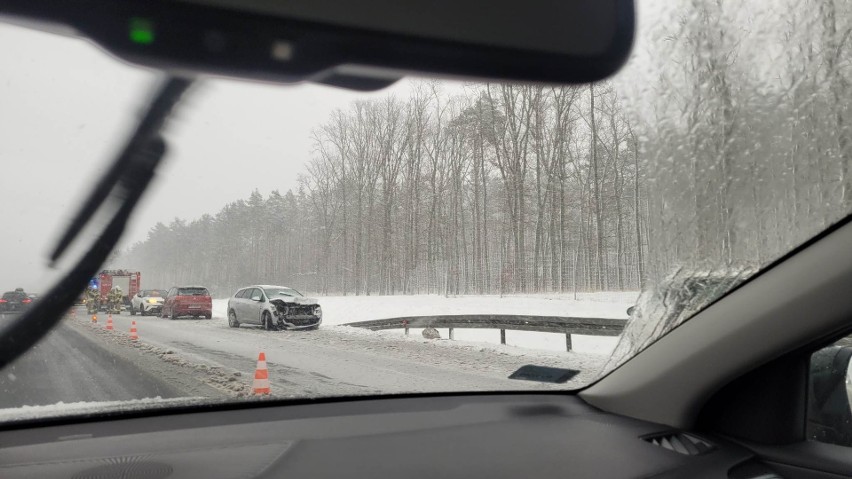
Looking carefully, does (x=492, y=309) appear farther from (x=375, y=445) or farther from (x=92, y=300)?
(x=92, y=300)

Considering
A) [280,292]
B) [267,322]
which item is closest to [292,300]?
[280,292]

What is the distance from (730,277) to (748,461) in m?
0.90

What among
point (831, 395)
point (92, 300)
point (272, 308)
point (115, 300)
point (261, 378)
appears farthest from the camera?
point (272, 308)

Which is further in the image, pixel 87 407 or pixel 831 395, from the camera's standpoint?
pixel 831 395

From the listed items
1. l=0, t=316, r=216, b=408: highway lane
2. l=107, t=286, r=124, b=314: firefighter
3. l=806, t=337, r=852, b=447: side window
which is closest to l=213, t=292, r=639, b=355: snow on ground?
l=0, t=316, r=216, b=408: highway lane

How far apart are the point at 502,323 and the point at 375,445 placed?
7.85 ft

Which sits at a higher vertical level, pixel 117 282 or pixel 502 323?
pixel 117 282

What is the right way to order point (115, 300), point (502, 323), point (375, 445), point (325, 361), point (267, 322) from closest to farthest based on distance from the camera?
point (375, 445)
point (115, 300)
point (267, 322)
point (325, 361)
point (502, 323)

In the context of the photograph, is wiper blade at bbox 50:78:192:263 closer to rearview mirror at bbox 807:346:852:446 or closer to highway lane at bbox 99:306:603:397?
highway lane at bbox 99:306:603:397

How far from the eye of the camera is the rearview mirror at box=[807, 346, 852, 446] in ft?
9.10

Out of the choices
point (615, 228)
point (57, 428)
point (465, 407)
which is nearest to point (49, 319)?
point (57, 428)

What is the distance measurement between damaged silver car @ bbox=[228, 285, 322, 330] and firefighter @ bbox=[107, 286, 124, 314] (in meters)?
0.83

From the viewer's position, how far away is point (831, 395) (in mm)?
2859

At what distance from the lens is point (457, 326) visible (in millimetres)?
4938
